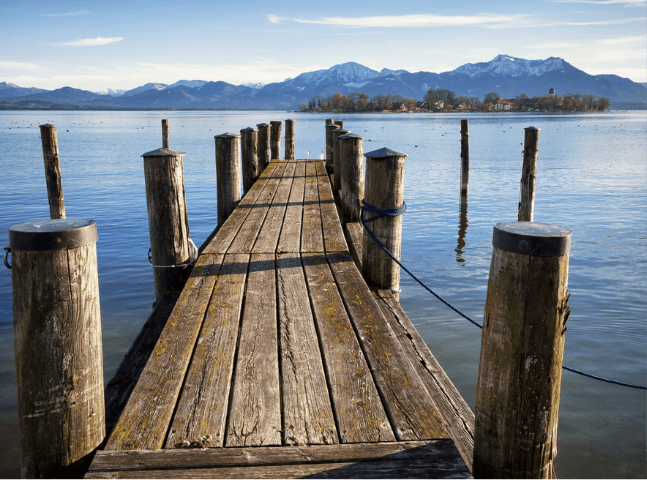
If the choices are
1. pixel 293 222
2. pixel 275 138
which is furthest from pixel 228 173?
pixel 275 138

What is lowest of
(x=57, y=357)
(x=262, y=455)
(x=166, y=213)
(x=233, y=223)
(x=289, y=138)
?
(x=262, y=455)

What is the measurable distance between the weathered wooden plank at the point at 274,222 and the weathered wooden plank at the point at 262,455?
3327 millimetres

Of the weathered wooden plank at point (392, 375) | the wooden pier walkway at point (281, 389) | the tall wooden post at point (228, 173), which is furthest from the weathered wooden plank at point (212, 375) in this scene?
the tall wooden post at point (228, 173)

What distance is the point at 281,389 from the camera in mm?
2908

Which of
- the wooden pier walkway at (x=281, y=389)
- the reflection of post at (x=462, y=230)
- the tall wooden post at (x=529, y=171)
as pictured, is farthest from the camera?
the reflection of post at (x=462, y=230)

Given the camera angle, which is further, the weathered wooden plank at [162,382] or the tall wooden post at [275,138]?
the tall wooden post at [275,138]

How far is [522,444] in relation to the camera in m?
2.23

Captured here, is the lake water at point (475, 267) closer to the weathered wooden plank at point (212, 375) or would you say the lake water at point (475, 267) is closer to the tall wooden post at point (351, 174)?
the tall wooden post at point (351, 174)

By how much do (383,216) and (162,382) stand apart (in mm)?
2651

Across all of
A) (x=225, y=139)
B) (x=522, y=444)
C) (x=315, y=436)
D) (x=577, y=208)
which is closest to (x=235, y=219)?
(x=225, y=139)

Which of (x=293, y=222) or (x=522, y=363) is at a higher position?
(x=522, y=363)

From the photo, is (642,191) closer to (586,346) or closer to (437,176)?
(437,176)

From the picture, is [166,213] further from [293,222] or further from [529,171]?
[529,171]

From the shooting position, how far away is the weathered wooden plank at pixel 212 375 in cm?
254
